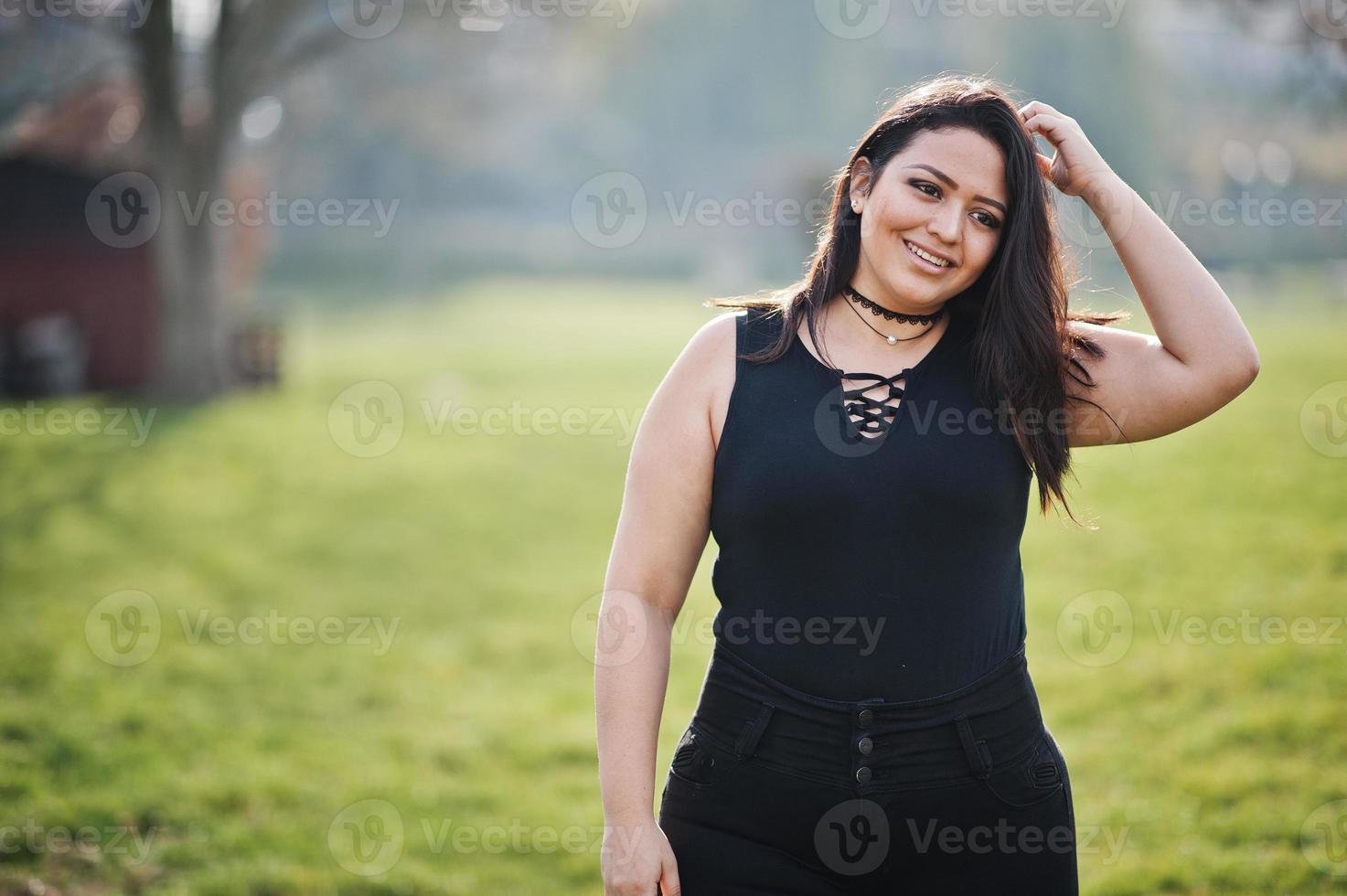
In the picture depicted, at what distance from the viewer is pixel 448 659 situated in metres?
7.02

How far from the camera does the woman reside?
7.00 ft

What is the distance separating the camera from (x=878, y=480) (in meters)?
2.14

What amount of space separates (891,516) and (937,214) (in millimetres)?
622

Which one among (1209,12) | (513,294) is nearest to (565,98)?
(513,294)

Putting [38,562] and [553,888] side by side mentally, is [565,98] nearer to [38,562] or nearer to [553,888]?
[38,562]

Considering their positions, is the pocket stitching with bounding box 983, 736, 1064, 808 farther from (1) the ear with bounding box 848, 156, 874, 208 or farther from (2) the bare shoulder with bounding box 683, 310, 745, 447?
(1) the ear with bounding box 848, 156, 874, 208

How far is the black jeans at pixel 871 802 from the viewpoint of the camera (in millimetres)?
2115
